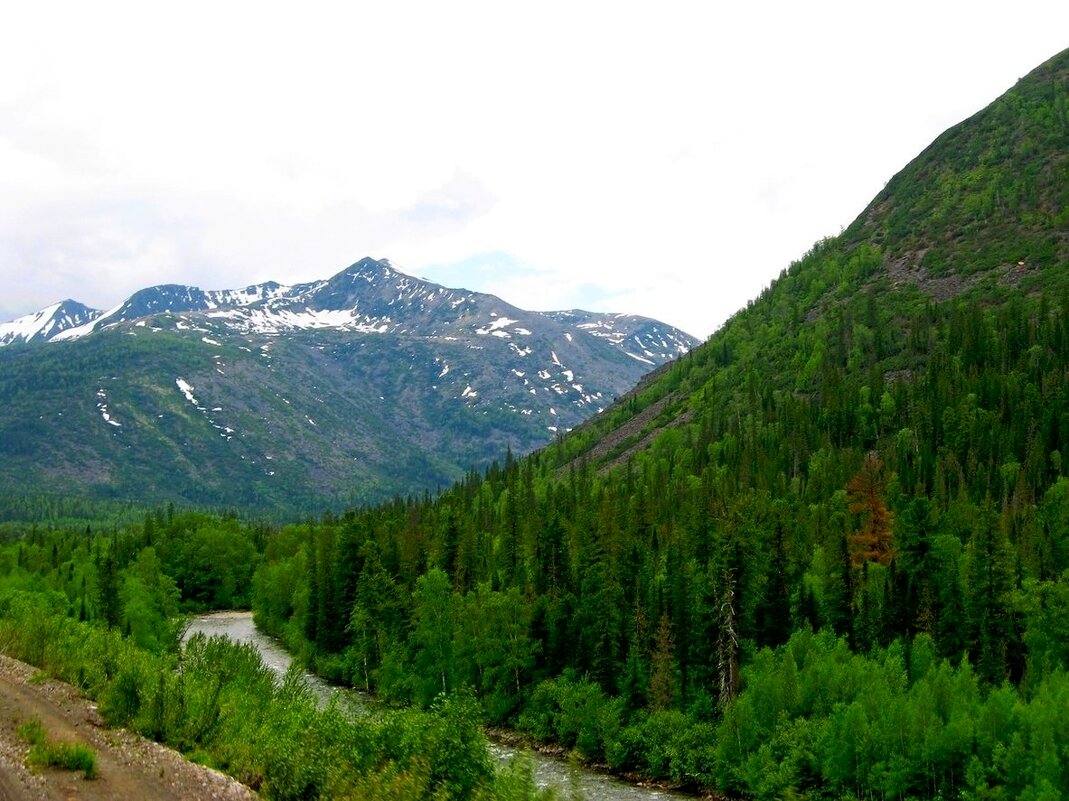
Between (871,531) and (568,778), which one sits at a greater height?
(871,531)

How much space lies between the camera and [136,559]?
167 meters

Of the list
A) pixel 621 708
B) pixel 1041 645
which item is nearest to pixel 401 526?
pixel 621 708

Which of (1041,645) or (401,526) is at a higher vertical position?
(401,526)

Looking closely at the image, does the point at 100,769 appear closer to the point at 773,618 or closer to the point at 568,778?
the point at 568,778

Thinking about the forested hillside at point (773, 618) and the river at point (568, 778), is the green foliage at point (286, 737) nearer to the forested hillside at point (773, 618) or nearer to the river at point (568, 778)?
the river at point (568, 778)

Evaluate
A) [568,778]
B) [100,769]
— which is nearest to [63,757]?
[100,769]

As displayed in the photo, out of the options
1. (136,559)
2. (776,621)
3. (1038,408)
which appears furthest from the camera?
(136,559)

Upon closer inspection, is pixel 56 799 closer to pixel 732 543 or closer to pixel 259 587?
pixel 732 543

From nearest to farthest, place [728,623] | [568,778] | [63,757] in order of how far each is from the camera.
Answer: [63,757] < [568,778] < [728,623]

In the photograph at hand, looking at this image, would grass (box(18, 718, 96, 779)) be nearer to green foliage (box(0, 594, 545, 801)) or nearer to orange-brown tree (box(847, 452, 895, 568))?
green foliage (box(0, 594, 545, 801))

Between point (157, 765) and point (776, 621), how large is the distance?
60311mm

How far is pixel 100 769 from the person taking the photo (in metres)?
32.3

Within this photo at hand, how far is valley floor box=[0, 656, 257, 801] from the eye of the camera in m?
29.8

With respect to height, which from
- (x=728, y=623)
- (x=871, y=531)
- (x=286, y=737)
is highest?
(x=286, y=737)
